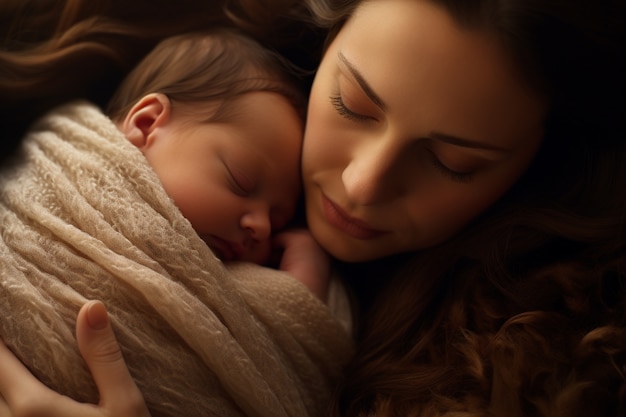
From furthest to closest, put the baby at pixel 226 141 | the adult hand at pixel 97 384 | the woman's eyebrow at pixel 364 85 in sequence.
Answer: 1. the baby at pixel 226 141
2. the woman's eyebrow at pixel 364 85
3. the adult hand at pixel 97 384

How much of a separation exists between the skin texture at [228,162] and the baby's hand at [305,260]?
0.04m

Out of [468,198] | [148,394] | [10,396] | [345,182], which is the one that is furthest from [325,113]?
[10,396]

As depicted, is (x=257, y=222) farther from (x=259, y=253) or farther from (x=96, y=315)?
(x=96, y=315)

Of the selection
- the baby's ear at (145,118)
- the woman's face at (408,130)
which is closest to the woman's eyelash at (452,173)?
the woman's face at (408,130)

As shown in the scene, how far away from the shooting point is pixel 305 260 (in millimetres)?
1115

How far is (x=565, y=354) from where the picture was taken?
0.90 meters

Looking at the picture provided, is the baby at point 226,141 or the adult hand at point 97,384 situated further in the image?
the baby at point 226,141

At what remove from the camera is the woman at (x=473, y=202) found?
882mm

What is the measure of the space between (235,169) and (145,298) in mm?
276

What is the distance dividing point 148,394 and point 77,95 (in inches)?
26.0

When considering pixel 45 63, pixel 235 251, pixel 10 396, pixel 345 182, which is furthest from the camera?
pixel 45 63

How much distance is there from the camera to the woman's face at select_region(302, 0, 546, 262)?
0.90m

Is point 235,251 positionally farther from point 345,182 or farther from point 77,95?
point 77,95

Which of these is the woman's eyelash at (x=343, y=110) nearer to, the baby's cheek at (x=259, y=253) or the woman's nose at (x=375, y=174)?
the woman's nose at (x=375, y=174)
